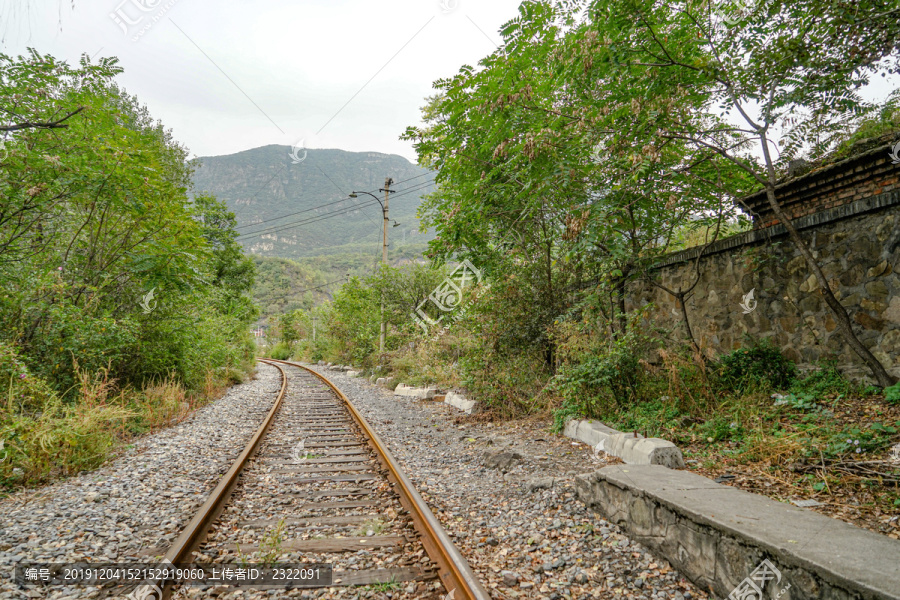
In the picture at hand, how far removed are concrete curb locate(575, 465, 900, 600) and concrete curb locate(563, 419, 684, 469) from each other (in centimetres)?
65

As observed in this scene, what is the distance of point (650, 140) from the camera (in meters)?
5.71

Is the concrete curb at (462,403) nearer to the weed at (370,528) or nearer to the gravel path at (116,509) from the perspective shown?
the gravel path at (116,509)

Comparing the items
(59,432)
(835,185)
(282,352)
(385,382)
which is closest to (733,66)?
(835,185)

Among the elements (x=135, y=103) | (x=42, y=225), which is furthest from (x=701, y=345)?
(x=135, y=103)

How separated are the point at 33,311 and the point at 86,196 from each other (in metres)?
2.01

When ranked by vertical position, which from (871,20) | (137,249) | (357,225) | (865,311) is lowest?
(865,311)

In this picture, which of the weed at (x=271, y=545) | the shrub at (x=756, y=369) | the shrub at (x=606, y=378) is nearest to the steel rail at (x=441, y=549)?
the weed at (x=271, y=545)

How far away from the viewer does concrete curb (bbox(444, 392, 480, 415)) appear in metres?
8.94

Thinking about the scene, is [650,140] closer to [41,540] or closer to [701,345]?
[701,345]

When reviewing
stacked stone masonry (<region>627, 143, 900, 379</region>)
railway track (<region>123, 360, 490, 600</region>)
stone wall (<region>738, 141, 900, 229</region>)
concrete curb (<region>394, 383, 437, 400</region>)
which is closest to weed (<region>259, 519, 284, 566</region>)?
railway track (<region>123, 360, 490, 600</region>)

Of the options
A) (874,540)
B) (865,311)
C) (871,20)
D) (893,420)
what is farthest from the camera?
(865,311)

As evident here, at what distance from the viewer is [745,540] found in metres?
2.54

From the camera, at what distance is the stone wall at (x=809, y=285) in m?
4.73

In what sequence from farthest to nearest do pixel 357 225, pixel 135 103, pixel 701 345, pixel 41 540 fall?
pixel 357 225, pixel 135 103, pixel 701 345, pixel 41 540
